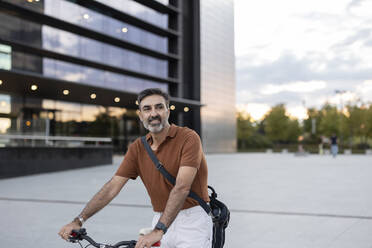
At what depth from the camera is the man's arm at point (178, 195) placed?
98.0 inches

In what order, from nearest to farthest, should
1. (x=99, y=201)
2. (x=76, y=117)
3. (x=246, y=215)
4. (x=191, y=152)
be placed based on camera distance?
(x=191, y=152) → (x=99, y=201) → (x=246, y=215) → (x=76, y=117)

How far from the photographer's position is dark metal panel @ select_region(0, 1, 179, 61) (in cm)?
2954

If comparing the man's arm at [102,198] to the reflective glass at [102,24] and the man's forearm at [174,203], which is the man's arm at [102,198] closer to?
the man's forearm at [174,203]

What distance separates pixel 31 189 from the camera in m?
12.7

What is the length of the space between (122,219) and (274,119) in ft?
239

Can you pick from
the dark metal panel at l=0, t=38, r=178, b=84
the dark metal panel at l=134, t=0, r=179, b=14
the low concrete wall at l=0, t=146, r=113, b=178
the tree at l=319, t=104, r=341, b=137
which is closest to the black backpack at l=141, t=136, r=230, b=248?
the low concrete wall at l=0, t=146, r=113, b=178

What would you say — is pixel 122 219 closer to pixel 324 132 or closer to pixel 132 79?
pixel 132 79

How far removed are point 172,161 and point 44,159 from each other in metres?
17.4

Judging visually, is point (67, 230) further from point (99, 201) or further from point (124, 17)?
point (124, 17)

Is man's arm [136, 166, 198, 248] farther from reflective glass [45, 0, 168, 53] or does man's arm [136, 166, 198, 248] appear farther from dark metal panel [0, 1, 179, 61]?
reflective glass [45, 0, 168, 53]

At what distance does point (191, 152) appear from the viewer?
2.68 metres

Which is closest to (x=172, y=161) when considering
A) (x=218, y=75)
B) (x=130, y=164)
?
(x=130, y=164)

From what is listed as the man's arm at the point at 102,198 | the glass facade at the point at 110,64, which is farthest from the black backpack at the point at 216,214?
the glass facade at the point at 110,64

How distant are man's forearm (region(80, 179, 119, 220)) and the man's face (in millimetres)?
530
